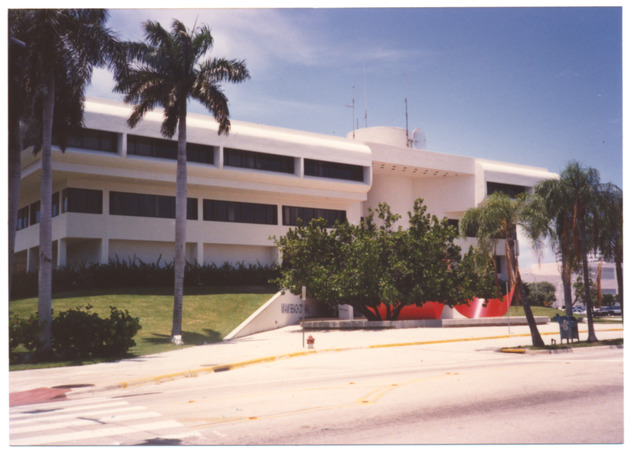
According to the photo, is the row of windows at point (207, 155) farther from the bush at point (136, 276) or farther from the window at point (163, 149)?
the bush at point (136, 276)

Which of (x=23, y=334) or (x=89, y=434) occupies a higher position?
(x=23, y=334)

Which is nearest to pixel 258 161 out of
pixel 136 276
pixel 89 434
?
pixel 136 276

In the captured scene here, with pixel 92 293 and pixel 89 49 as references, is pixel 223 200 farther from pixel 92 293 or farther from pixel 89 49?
pixel 89 49

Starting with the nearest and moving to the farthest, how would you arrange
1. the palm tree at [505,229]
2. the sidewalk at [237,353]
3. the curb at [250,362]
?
the curb at [250,362] → the sidewalk at [237,353] → the palm tree at [505,229]

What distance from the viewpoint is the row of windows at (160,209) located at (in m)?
39.4

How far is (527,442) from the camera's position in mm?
8969

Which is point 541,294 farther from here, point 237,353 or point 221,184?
point 237,353

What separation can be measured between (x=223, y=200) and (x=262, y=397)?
3329 cm

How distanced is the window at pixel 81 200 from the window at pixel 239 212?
7402 mm

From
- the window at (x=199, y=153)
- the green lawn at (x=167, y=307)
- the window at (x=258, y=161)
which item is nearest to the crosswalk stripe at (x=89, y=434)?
the green lawn at (x=167, y=307)

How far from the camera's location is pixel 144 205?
137 ft

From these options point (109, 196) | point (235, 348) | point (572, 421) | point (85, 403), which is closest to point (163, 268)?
point (109, 196)

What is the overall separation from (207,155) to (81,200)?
8.69 metres

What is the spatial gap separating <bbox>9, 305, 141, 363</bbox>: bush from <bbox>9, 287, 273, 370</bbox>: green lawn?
3443mm
